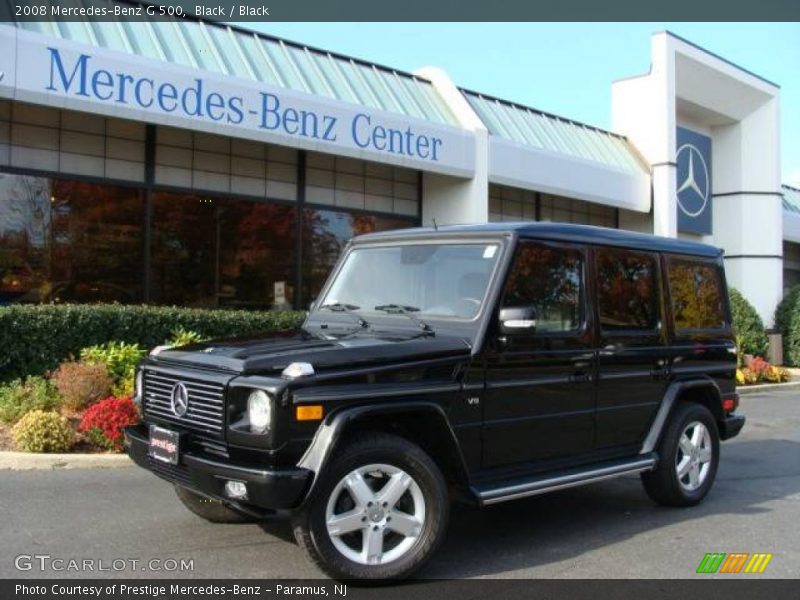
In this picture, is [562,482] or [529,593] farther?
[562,482]

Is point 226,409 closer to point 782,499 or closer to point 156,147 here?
point 782,499

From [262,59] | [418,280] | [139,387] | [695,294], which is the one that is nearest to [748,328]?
[262,59]

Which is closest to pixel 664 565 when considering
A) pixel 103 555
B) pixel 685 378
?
pixel 685 378

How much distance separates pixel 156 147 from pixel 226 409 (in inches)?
380

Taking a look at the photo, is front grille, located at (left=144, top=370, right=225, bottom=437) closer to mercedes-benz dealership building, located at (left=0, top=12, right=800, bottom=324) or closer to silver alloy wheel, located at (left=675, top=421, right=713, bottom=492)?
silver alloy wheel, located at (left=675, top=421, right=713, bottom=492)

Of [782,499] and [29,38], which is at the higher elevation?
[29,38]

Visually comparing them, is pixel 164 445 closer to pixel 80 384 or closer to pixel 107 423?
pixel 107 423

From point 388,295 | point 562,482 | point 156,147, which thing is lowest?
point 562,482

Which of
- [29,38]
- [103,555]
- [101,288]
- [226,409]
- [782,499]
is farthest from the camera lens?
[101,288]

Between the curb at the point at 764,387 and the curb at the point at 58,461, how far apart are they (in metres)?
12.8

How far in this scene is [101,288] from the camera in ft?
40.6

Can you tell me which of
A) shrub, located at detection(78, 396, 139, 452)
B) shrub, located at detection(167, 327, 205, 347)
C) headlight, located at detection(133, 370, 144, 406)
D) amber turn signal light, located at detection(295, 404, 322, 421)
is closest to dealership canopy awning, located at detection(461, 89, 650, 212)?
shrub, located at detection(167, 327, 205, 347)

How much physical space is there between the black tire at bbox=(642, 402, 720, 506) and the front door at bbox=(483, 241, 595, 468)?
94 cm

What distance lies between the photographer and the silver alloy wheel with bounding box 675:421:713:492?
20.6 ft
